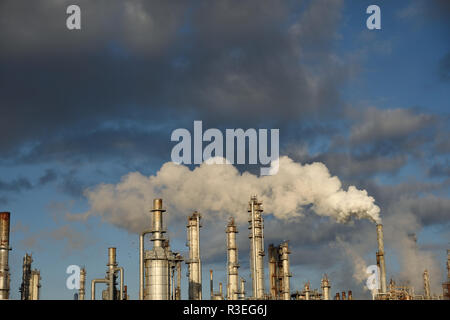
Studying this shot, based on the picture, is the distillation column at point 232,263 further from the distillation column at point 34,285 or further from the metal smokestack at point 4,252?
the distillation column at point 34,285

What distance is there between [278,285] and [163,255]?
1160 inches

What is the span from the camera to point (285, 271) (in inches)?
2440

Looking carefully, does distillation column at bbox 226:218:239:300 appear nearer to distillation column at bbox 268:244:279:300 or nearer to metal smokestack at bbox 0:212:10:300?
distillation column at bbox 268:244:279:300

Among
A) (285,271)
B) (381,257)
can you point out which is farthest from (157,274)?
(381,257)

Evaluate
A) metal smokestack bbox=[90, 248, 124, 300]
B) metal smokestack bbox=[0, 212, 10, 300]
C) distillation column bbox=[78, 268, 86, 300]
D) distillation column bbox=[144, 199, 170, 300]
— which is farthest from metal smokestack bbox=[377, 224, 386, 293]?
metal smokestack bbox=[0, 212, 10, 300]

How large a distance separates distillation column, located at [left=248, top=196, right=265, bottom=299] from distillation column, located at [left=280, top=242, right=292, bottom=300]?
13.9ft

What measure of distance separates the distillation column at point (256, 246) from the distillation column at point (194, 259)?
6.59 metres

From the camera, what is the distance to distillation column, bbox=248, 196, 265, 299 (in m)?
57.5

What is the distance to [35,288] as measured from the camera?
2712 inches

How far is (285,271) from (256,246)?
5645 mm

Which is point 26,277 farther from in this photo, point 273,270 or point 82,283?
point 273,270
